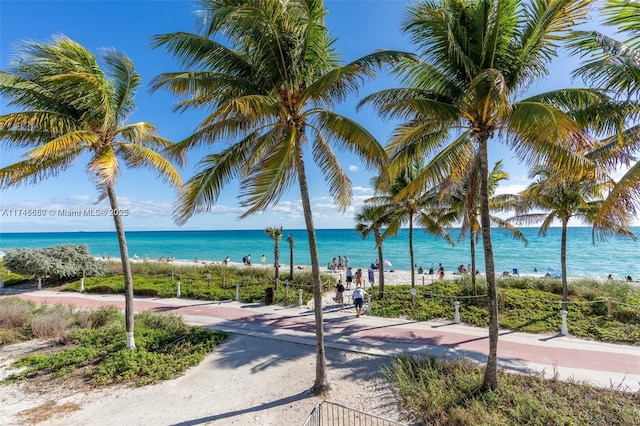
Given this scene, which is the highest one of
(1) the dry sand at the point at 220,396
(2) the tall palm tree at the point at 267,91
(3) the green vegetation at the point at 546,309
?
(2) the tall palm tree at the point at 267,91

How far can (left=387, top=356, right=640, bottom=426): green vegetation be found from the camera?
16.9 ft

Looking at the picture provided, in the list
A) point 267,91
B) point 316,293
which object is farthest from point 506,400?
point 267,91

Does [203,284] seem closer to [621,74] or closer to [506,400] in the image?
[506,400]

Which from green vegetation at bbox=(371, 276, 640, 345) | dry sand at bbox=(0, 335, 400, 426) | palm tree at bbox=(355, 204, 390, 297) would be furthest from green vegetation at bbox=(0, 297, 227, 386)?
palm tree at bbox=(355, 204, 390, 297)

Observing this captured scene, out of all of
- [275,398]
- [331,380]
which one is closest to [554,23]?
[331,380]

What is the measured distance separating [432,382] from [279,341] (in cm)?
510

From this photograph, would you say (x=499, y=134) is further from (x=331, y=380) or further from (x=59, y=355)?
(x=59, y=355)

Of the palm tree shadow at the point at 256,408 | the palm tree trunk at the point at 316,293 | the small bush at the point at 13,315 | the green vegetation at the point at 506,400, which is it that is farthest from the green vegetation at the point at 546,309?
the small bush at the point at 13,315

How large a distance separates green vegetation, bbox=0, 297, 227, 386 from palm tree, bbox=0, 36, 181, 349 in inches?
36.1

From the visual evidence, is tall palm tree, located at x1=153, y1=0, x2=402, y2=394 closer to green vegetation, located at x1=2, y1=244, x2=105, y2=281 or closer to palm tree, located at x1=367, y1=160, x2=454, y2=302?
palm tree, located at x1=367, y1=160, x2=454, y2=302

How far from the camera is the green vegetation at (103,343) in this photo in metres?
7.58

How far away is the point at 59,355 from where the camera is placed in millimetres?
8305

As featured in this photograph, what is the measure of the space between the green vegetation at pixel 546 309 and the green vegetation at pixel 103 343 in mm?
7791

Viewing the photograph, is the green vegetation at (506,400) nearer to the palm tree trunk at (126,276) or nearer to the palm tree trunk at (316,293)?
the palm tree trunk at (316,293)
